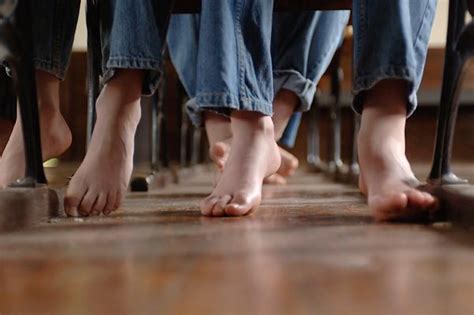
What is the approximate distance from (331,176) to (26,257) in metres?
1.57

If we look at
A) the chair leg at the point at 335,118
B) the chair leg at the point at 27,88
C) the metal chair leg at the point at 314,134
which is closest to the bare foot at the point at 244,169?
the chair leg at the point at 27,88

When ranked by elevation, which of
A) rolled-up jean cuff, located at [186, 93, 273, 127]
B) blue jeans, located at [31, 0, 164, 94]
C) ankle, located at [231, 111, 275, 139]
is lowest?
ankle, located at [231, 111, 275, 139]

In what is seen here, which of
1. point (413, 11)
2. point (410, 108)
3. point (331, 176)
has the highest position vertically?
point (413, 11)

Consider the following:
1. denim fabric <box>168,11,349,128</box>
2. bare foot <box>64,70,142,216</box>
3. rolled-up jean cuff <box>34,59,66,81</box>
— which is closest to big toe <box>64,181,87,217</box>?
bare foot <box>64,70,142,216</box>

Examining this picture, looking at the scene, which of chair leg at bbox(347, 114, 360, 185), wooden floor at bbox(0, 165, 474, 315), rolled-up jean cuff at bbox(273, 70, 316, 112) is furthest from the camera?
chair leg at bbox(347, 114, 360, 185)

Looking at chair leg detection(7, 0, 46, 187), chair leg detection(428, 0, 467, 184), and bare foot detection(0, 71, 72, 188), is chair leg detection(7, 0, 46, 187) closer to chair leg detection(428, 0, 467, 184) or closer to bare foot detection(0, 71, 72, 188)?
bare foot detection(0, 71, 72, 188)

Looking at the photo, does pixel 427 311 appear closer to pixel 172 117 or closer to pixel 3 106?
pixel 3 106

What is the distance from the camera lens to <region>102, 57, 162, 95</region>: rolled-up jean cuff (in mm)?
944

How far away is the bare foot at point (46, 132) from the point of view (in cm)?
98

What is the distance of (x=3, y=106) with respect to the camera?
1.16 meters

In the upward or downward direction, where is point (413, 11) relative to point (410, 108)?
upward

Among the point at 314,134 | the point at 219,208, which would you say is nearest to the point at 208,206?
the point at 219,208

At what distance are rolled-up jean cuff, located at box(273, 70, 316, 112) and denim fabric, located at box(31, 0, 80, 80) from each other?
525 mm

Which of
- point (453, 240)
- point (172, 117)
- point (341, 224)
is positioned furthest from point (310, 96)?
point (172, 117)
